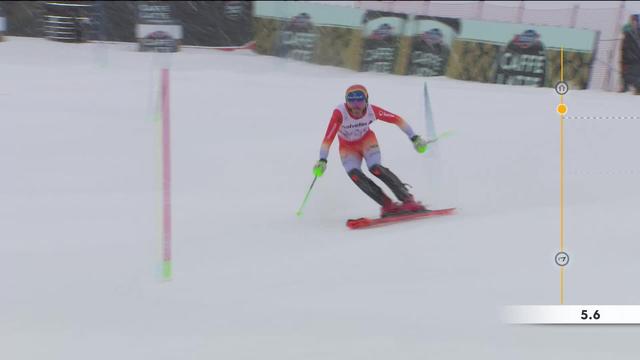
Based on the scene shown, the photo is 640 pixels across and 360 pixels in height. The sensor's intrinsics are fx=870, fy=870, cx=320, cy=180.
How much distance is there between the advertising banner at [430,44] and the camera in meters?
20.9

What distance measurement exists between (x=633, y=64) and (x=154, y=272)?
532 inches

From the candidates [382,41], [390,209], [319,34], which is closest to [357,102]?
[390,209]

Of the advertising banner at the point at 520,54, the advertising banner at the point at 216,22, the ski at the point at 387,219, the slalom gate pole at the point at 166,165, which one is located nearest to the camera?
the slalom gate pole at the point at 166,165

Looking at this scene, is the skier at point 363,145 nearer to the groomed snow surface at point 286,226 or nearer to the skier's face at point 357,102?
the skier's face at point 357,102

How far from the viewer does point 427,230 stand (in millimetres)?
8945

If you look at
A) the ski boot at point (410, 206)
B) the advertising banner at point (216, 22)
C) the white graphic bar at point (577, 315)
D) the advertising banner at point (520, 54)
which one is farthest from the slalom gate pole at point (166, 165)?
the advertising banner at point (216, 22)

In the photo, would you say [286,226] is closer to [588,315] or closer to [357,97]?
[357,97]

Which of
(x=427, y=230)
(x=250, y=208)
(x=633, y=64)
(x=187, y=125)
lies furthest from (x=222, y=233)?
(x=633, y=64)

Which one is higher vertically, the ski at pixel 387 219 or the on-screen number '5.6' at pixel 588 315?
the ski at pixel 387 219

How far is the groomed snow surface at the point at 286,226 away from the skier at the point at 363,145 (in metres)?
0.41

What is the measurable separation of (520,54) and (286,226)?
1170cm

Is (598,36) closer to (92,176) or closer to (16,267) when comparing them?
(92,176)

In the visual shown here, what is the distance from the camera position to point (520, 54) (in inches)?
781

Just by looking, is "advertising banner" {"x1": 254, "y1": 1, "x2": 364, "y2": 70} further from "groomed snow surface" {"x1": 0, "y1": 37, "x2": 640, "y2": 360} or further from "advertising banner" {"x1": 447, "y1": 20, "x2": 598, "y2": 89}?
"groomed snow surface" {"x1": 0, "y1": 37, "x2": 640, "y2": 360}
